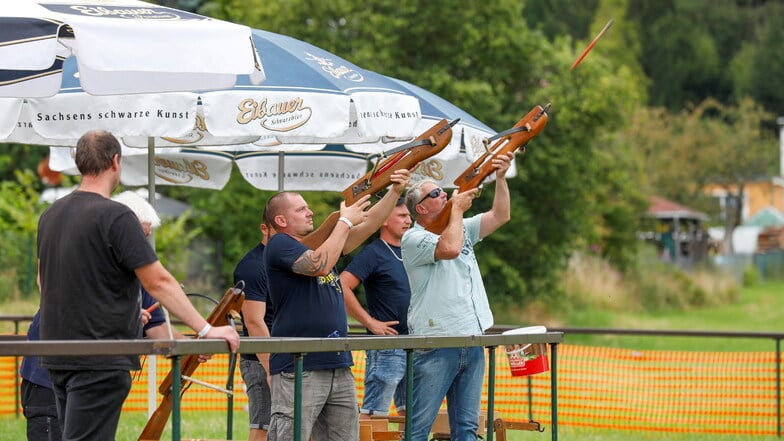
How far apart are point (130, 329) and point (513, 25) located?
2308 centimetres

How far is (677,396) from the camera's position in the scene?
47.9 feet

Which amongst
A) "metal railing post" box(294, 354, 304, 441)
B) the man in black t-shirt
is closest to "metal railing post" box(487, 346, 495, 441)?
"metal railing post" box(294, 354, 304, 441)

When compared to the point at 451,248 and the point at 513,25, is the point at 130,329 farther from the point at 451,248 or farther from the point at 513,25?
the point at 513,25

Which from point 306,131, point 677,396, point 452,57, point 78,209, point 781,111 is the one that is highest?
point 781,111

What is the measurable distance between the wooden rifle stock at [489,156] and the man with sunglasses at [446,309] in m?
0.05

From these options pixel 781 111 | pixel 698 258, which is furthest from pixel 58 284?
pixel 781 111

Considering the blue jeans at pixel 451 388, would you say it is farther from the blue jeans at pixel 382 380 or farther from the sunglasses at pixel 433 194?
the blue jeans at pixel 382 380

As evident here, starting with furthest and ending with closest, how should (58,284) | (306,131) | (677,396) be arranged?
1. (677,396)
2. (306,131)
3. (58,284)

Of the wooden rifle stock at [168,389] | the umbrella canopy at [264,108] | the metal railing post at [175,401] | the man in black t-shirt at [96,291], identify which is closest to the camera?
the metal railing post at [175,401]

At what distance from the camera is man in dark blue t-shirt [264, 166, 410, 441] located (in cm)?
623

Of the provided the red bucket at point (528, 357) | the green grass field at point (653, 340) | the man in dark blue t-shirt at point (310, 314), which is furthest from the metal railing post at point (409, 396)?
the green grass field at point (653, 340)

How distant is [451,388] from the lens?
7.17 m

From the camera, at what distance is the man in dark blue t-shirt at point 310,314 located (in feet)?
20.4

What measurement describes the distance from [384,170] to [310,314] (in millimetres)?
869
